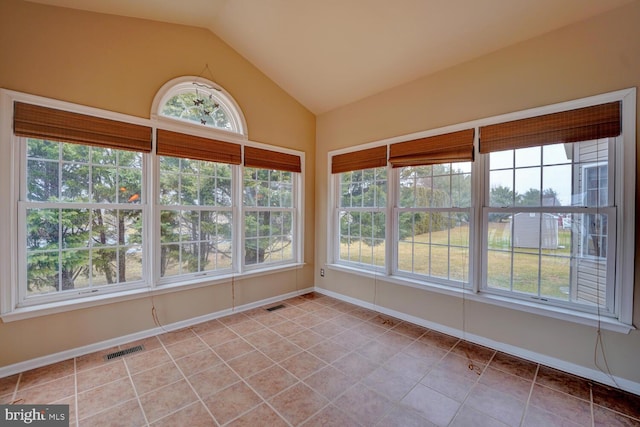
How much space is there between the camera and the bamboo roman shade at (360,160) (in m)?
3.64

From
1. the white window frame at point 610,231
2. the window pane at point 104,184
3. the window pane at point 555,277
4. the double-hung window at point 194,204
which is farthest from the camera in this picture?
the double-hung window at point 194,204

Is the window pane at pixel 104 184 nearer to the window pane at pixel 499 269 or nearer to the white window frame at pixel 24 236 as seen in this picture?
the white window frame at pixel 24 236

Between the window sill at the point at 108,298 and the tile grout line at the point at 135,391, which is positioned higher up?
the window sill at the point at 108,298

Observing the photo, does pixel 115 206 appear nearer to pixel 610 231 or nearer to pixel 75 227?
pixel 75 227

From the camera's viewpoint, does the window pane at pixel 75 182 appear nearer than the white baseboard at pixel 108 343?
No

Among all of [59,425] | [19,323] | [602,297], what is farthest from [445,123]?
[19,323]

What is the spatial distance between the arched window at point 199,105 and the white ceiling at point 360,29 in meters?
0.66

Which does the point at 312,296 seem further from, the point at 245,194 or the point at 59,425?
the point at 59,425

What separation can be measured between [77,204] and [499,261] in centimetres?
416

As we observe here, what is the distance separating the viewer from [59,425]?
1.73 m

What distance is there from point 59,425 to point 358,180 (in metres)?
3.71

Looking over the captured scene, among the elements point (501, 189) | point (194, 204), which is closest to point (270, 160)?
point (194, 204)

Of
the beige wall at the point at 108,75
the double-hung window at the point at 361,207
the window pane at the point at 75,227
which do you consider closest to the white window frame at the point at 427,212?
the double-hung window at the point at 361,207

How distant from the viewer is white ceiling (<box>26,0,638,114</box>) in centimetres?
235
